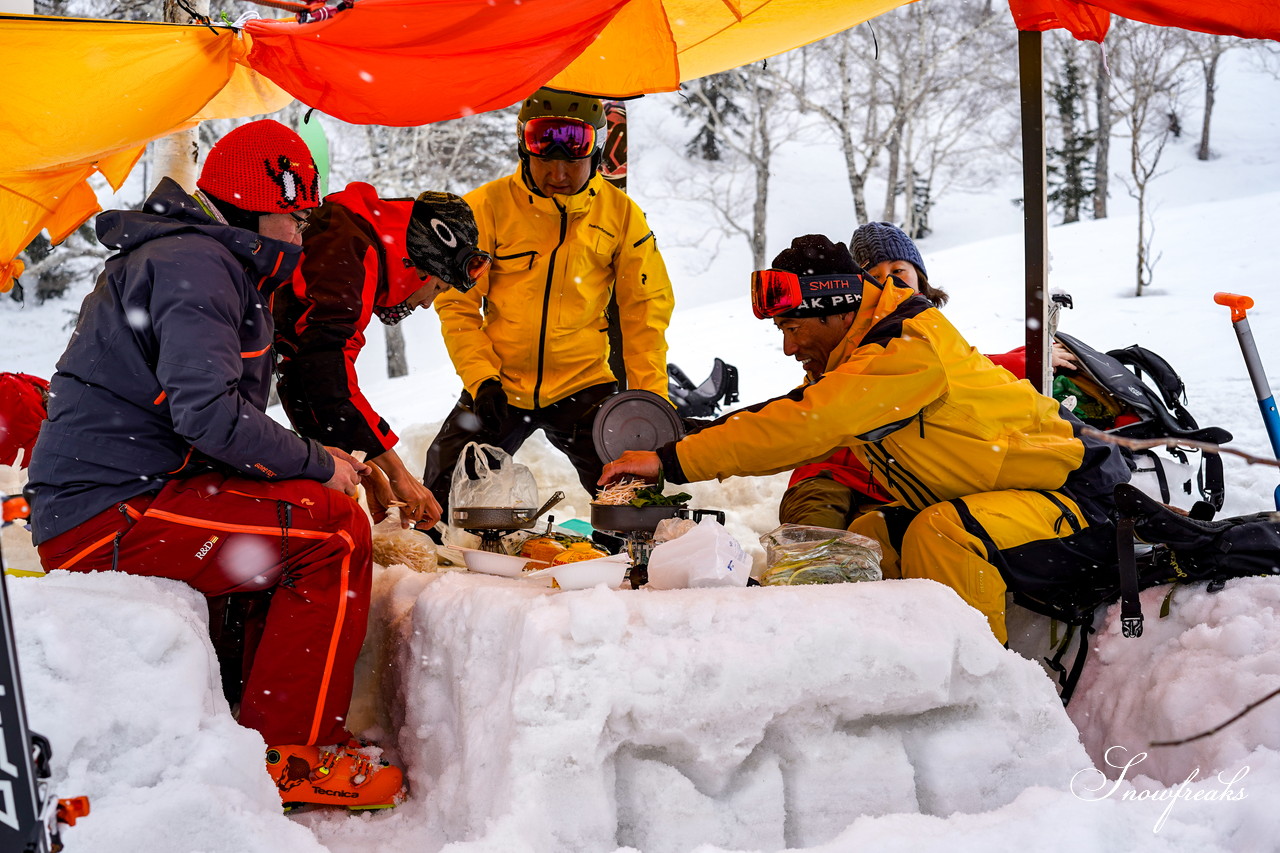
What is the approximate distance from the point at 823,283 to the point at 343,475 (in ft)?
5.35

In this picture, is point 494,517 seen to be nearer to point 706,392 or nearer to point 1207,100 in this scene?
point 706,392

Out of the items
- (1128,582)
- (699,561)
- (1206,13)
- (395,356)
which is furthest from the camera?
(395,356)

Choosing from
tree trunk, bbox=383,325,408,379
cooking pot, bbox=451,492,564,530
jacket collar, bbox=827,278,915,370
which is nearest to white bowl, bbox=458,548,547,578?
cooking pot, bbox=451,492,564,530

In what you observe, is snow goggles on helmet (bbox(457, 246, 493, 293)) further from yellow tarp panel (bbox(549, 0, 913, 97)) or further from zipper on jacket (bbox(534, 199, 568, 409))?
yellow tarp panel (bbox(549, 0, 913, 97))

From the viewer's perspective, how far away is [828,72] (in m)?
19.3

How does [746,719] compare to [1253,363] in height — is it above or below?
below

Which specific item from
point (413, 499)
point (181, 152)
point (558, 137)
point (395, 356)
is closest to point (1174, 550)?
point (413, 499)

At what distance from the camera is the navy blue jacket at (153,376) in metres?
2.35

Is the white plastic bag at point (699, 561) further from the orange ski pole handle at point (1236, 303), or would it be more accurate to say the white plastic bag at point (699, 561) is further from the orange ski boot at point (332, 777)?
the orange ski pole handle at point (1236, 303)

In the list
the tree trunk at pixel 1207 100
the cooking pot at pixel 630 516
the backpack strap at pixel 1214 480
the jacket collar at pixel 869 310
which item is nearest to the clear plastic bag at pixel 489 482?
the cooking pot at pixel 630 516

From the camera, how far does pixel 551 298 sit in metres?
4.48

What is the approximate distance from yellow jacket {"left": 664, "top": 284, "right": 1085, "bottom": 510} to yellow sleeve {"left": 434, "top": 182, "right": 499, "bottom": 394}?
5.07 ft

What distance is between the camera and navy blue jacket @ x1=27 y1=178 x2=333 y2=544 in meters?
2.35

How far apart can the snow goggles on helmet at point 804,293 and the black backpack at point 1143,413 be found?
65.1 inches
